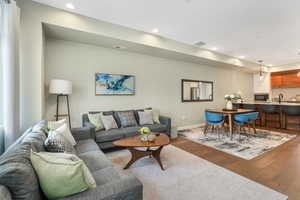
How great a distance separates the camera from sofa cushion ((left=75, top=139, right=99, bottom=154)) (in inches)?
89.2

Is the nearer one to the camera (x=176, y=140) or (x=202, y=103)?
(x=176, y=140)

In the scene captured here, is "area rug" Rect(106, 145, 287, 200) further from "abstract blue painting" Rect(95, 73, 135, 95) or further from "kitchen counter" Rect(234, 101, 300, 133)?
"kitchen counter" Rect(234, 101, 300, 133)

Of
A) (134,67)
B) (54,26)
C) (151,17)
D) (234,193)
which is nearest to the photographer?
(234,193)

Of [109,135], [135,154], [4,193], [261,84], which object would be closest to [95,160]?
[135,154]

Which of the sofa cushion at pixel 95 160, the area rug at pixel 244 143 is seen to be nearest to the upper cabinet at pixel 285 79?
A: the area rug at pixel 244 143

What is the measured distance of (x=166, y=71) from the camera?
5.17 metres

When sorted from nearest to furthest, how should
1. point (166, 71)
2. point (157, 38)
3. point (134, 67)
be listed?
point (157, 38) → point (134, 67) → point (166, 71)

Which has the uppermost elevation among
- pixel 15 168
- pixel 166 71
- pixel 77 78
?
pixel 166 71

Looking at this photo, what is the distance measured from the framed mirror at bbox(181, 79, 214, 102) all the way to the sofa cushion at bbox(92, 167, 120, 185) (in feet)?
14.4

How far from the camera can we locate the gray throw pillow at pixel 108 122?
11.3ft

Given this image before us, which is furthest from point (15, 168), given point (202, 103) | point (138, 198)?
point (202, 103)

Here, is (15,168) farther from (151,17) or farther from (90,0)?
(151,17)

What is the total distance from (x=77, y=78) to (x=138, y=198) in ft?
11.1

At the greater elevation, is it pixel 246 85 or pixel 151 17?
pixel 151 17
